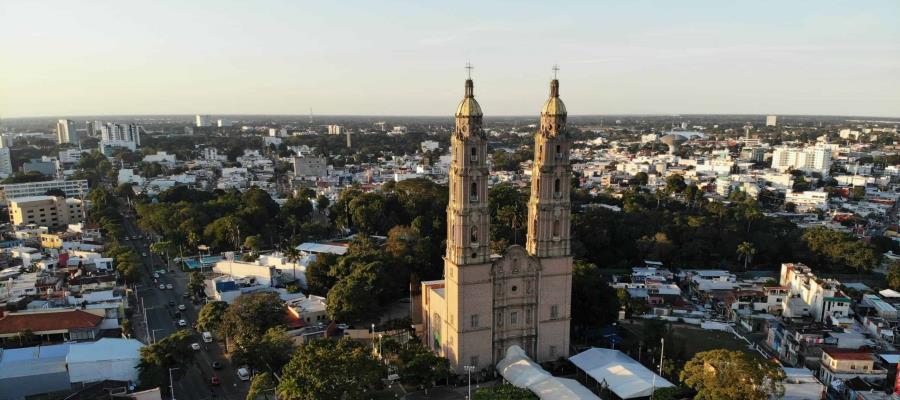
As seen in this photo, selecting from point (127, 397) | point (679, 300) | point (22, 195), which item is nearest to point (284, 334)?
point (127, 397)

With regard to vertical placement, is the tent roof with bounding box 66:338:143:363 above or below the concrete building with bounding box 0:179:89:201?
below

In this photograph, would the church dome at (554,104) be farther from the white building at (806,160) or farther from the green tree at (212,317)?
the white building at (806,160)

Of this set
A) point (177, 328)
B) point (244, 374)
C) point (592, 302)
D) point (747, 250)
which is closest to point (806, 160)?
point (747, 250)

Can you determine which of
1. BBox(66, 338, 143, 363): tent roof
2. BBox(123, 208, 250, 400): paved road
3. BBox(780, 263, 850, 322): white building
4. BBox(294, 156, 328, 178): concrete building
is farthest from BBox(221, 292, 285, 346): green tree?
BBox(294, 156, 328, 178): concrete building

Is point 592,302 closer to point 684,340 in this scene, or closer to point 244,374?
point 684,340

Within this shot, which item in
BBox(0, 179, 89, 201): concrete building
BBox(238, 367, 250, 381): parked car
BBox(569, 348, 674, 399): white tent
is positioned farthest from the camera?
BBox(0, 179, 89, 201): concrete building

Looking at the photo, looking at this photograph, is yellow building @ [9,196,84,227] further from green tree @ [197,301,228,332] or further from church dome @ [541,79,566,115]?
church dome @ [541,79,566,115]

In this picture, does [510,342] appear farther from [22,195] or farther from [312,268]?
[22,195]
